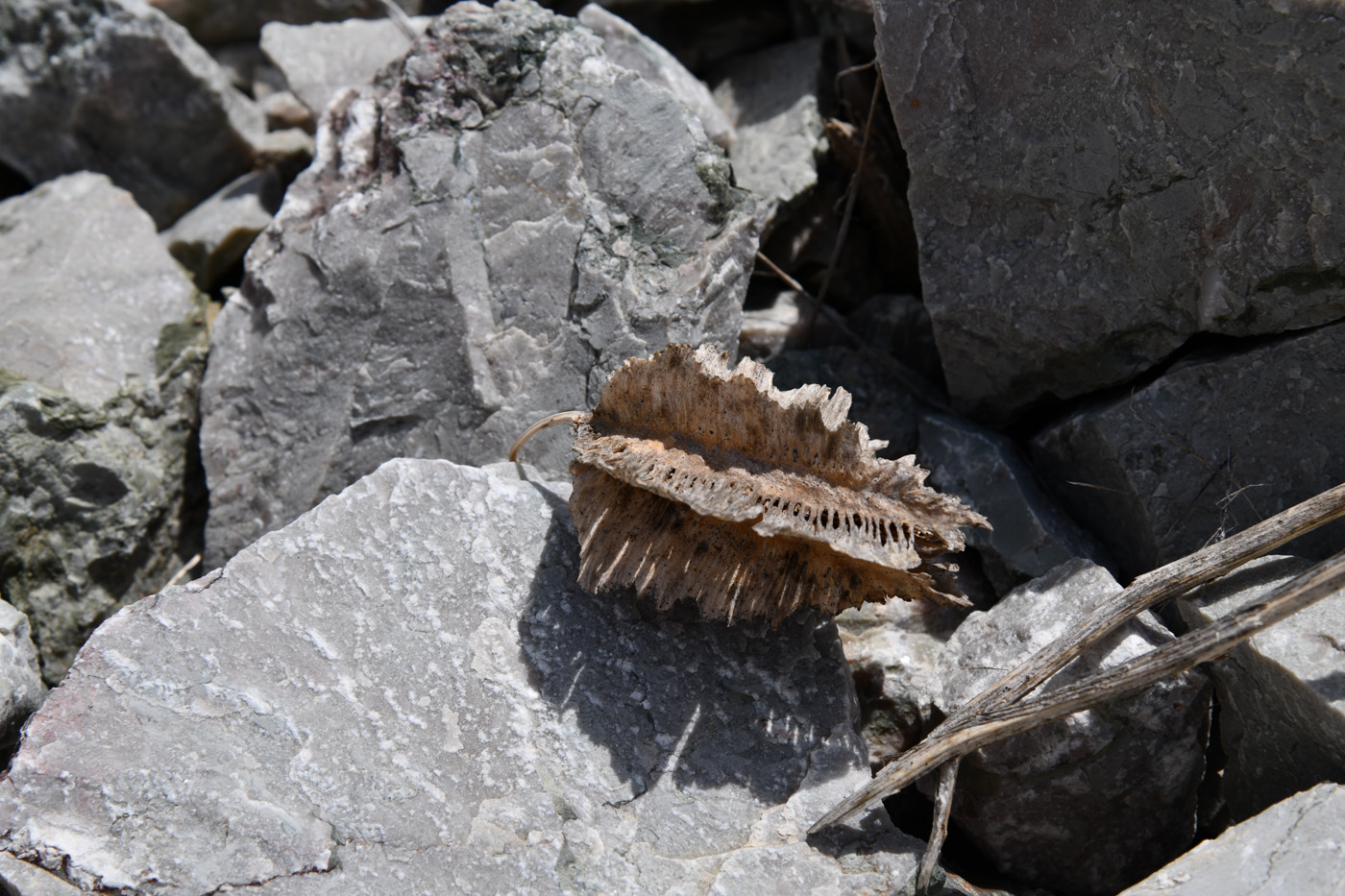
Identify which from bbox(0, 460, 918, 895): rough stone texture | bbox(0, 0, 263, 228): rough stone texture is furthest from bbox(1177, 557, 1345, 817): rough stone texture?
bbox(0, 0, 263, 228): rough stone texture

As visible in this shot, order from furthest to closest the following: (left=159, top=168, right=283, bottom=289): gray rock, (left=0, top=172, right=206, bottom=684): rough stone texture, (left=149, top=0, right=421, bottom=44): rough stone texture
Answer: (left=149, top=0, right=421, bottom=44): rough stone texture < (left=159, top=168, right=283, bottom=289): gray rock < (left=0, top=172, right=206, bottom=684): rough stone texture

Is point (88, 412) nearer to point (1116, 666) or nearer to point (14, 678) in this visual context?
point (14, 678)

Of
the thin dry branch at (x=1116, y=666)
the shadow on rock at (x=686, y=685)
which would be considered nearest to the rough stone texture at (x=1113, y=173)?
the thin dry branch at (x=1116, y=666)

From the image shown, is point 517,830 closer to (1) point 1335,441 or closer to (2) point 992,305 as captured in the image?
(2) point 992,305

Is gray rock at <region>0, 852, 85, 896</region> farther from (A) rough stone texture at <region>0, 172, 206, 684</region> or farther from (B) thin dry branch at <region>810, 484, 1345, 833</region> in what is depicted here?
(B) thin dry branch at <region>810, 484, 1345, 833</region>

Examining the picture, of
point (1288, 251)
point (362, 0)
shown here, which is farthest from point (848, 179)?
point (362, 0)

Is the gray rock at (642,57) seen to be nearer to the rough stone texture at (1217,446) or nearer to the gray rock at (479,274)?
the gray rock at (479,274)
